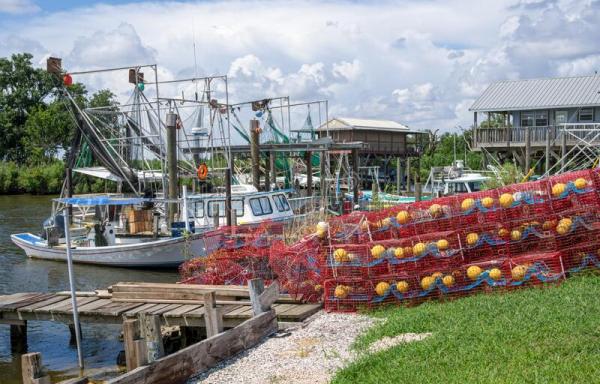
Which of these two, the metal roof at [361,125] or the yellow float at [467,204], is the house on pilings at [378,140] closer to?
the metal roof at [361,125]

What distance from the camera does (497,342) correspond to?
A: 8.52 metres

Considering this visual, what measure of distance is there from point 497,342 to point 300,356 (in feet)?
8.91

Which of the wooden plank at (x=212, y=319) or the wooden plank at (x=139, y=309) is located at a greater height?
the wooden plank at (x=212, y=319)

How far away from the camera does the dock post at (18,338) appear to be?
15.1 m

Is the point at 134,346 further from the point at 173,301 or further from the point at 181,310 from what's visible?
the point at 173,301

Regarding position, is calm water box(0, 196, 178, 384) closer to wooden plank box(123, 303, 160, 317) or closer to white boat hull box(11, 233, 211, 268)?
white boat hull box(11, 233, 211, 268)

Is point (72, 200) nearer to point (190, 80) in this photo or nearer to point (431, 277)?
point (190, 80)

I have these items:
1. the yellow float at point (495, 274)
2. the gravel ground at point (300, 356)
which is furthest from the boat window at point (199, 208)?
the yellow float at point (495, 274)

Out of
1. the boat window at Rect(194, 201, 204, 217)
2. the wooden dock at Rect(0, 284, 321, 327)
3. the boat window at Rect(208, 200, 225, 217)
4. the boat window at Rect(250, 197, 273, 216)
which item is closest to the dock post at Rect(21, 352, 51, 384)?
the wooden dock at Rect(0, 284, 321, 327)

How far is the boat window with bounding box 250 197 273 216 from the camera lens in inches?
1047

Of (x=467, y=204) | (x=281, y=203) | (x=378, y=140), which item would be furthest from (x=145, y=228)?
(x=378, y=140)

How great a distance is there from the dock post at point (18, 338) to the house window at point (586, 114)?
3282 centimetres

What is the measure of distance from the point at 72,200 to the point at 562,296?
61.0 feet

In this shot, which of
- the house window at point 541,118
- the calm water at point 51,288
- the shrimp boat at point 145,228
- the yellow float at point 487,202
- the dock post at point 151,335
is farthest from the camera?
the house window at point 541,118
